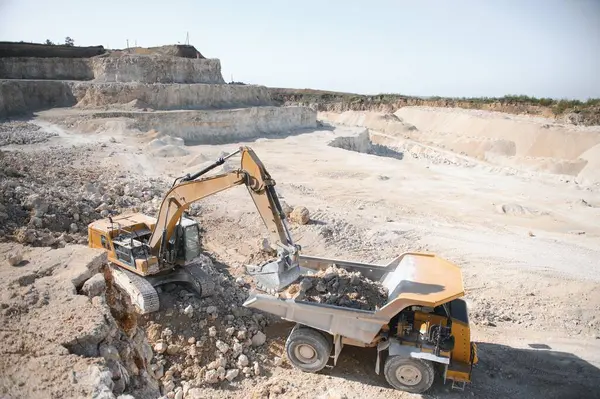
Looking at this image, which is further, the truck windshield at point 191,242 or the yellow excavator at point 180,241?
the truck windshield at point 191,242

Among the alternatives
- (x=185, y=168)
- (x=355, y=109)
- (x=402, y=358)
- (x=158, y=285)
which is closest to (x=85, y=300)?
(x=158, y=285)

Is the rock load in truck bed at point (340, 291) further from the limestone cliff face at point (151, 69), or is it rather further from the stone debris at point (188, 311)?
the limestone cliff face at point (151, 69)

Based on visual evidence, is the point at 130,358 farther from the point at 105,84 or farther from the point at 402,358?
the point at 105,84

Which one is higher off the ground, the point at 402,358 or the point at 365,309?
the point at 365,309

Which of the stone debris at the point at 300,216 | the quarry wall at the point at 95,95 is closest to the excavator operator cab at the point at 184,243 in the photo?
the stone debris at the point at 300,216

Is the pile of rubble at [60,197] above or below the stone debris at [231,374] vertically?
above

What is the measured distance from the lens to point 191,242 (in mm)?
7832

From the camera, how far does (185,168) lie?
19297mm

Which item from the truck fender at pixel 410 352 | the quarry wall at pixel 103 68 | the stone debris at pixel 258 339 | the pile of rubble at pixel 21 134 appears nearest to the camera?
the truck fender at pixel 410 352

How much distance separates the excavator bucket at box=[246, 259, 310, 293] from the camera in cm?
663

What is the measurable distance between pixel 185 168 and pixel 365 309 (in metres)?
14.4

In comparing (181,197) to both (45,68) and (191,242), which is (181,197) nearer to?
(191,242)

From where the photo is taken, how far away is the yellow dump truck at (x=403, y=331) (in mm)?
6047

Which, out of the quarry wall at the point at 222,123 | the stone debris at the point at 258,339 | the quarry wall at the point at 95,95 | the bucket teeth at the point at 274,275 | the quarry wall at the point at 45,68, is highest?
the quarry wall at the point at 45,68
